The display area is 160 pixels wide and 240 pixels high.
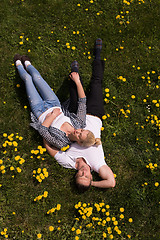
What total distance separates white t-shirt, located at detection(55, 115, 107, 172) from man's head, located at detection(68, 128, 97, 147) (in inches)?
9.8

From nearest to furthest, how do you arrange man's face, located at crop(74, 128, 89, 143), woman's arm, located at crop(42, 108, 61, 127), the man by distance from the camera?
man's face, located at crop(74, 128, 89, 143) < the man < woman's arm, located at crop(42, 108, 61, 127)

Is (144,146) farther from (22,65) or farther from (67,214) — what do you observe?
(22,65)

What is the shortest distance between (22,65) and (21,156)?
82.1 inches

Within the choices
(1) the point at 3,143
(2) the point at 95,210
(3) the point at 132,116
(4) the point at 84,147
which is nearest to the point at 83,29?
(3) the point at 132,116

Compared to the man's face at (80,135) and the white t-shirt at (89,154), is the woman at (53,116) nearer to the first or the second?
the man's face at (80,135)

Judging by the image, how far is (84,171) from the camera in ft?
13.9

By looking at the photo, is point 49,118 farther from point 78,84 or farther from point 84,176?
point 84,176

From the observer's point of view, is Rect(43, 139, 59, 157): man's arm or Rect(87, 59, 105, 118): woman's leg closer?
Rect(43, 139, 59, 157): man's arm

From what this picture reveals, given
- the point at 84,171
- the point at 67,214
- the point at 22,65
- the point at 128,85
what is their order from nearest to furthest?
the point at 84,171 → the point at 67,214 → the point at 22,65 → the point at 128,85

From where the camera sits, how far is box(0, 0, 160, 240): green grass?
450 cm

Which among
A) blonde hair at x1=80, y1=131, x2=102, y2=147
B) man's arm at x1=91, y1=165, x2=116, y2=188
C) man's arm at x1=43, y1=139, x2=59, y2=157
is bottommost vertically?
man's arm at x1=91, y1=165, x2=116, y2=188

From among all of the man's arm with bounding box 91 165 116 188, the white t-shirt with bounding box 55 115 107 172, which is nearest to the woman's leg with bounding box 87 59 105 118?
the white t-shirt with bounding box 55 115 107 172

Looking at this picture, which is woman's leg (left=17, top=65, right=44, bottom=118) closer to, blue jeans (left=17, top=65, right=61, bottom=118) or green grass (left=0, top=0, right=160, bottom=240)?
blue jeans (left=17, top=65, right=61, bottom=118)

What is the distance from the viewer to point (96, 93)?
15.9 ft
